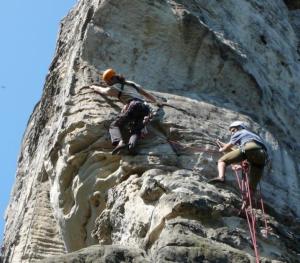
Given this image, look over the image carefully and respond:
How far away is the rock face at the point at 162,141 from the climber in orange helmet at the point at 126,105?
0.56ft

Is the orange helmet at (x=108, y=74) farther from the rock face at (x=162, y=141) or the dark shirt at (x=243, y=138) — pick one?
the dark shirt at (x=243, y=138)

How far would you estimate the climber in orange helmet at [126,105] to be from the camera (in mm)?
12695

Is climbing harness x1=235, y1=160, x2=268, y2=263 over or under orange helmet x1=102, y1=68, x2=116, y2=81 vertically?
under

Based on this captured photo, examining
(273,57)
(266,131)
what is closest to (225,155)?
(266,131)

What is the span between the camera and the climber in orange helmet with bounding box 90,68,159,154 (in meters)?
12.7

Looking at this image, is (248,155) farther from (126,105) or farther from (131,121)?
(126,105)

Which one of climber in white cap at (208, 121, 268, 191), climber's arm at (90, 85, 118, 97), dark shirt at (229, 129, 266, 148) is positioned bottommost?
climber in white cap at (208, 121, 268, 191)

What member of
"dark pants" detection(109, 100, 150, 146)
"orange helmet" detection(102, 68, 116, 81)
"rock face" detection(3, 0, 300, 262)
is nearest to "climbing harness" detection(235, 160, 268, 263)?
"rock face" detection(3, 0, 300, 262)

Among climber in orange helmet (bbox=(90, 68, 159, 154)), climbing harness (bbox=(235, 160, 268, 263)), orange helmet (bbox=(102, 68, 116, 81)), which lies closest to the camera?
climbing harness (bbox=(235, 160, 268, 263))

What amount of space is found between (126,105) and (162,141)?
71cm

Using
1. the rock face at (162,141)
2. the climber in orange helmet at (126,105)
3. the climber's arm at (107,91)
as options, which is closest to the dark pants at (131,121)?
the climber in orange helmet at (126,105)

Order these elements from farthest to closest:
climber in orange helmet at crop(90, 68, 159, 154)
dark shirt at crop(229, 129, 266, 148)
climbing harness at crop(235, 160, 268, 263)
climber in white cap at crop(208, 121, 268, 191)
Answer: climber in orange helmet at crop(90, 68, 159, 154) < dark shirt at crop(229, 129, 266, 148) < climber in white cap at crop(208, 121, 268, 191) < climbing harness at crop(235, 160, 268, 263)

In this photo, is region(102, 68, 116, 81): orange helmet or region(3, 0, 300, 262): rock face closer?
region(3, 0, 300, 262): rock face

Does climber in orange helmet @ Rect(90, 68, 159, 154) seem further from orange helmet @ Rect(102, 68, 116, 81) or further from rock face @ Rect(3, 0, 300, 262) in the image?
rock face @ Rect(3, 0, 300, 262)
